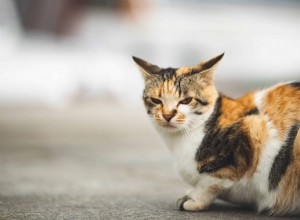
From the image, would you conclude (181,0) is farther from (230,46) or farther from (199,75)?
(199,75)

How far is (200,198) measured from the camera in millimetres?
2652

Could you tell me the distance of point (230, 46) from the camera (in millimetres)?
17891

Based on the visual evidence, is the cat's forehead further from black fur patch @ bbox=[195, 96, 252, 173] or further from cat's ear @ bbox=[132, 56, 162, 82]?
black fur patch @ bbox=[195, 96, 252, 173]

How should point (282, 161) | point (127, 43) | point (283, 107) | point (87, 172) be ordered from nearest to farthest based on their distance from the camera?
point (282, 161) → point (283, 107) → point (87, 172) → point (127, 43)

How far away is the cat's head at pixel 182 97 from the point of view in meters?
2.67

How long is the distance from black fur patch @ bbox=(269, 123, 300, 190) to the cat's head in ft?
1.29

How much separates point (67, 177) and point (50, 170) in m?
0.39

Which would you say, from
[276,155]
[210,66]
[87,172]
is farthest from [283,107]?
[87,172]

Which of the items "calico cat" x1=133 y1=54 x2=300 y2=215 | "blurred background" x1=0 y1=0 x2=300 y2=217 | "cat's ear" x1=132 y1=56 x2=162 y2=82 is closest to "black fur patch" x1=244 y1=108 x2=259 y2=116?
"calico cat" x1=133 y1=54 x2=300 y2=215

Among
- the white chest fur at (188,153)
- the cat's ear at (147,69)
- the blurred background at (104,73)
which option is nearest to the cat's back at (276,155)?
the white chest fur at (188,153)

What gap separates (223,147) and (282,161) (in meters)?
0.26

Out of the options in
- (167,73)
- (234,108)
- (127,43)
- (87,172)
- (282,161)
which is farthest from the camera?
(127,43)

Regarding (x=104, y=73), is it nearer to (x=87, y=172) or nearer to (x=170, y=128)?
(x=87, y=172)

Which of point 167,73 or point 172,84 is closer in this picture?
point 172,84
